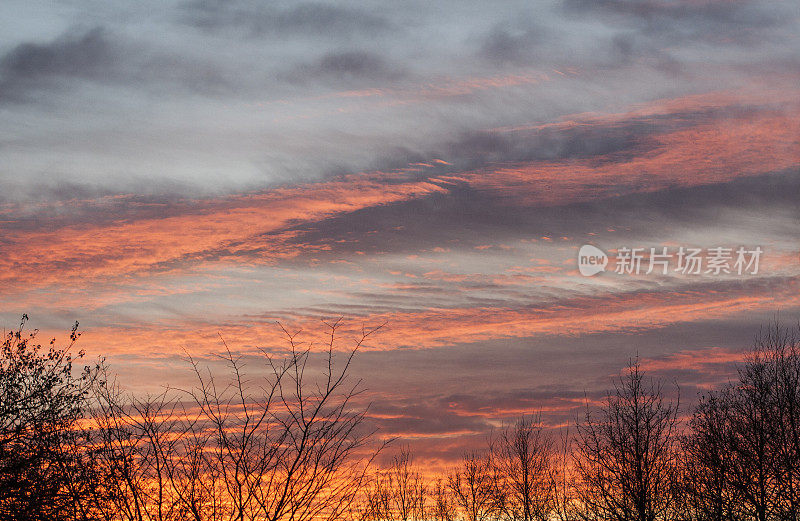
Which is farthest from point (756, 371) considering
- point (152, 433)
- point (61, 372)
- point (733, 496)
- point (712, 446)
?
point (152, 433)

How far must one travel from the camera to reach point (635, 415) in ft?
94.2

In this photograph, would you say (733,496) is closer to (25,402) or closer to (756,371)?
(756,371)

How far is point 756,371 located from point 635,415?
471 centimetres

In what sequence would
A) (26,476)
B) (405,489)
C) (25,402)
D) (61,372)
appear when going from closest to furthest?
1. (26,476)
2. (25,402)
3. (61,372)
4. (405,489)

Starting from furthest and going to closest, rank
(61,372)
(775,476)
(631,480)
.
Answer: (631,480) < (775,476) < (61,372)

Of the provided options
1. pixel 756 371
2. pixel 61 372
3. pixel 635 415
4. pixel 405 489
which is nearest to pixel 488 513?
pixel 405 489

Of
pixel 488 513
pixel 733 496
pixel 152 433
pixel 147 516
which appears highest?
pixel 152 433

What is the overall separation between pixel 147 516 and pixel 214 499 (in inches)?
26.5

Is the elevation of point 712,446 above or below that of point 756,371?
below

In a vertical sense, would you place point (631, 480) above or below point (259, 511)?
below

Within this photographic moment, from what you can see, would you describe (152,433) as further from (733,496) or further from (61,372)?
(733,496)

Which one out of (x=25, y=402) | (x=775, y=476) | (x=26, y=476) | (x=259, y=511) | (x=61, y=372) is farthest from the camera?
(x=775, y=476)

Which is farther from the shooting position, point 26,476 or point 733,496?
point 733,496

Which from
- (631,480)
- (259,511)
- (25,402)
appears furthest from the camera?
(631,480)
